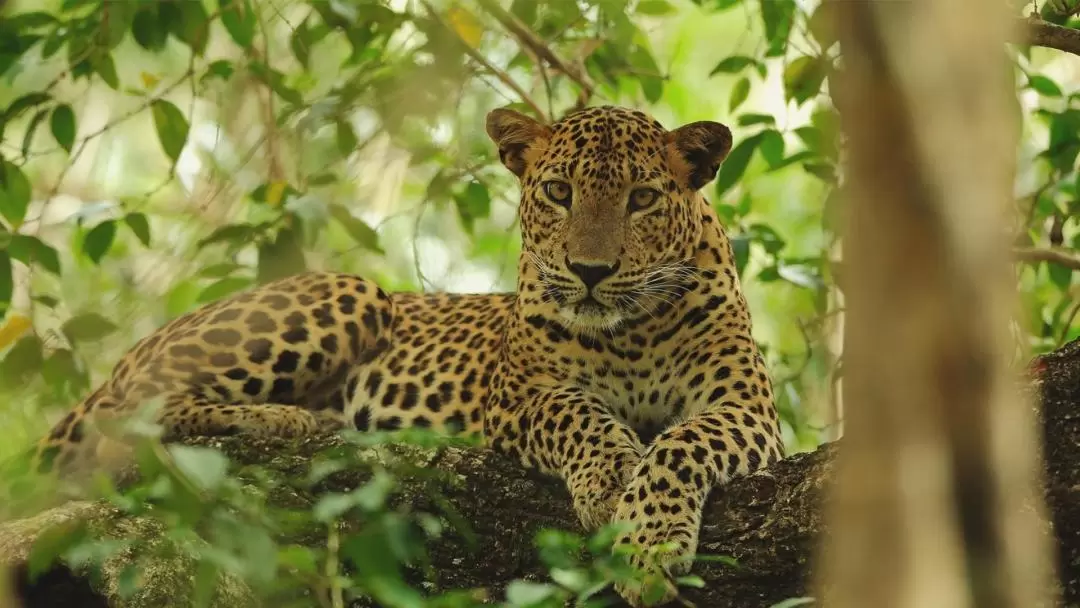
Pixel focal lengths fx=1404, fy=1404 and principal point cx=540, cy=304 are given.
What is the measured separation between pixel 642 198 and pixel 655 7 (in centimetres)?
237

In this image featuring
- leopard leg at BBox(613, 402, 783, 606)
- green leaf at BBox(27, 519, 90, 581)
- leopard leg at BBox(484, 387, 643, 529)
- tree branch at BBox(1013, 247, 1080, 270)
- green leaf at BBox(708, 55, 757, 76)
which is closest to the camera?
green leaf at BBox(27, 519, 90, 581)

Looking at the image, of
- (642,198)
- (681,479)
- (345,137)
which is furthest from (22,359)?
(681,479)

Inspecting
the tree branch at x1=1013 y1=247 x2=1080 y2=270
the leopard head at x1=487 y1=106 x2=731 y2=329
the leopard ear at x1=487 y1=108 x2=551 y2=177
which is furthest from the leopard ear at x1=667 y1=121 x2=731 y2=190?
the tree branch at x1=1013 y1=247 x2=1080 y2=270

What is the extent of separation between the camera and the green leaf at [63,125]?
7.57 metres

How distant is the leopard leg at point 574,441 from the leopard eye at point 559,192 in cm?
98

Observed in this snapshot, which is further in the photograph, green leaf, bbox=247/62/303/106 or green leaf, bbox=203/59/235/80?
green leaf, bbox=247/62/303/106

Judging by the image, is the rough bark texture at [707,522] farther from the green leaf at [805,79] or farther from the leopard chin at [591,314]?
the green leaf at [805,79]

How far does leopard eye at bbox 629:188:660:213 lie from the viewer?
7195mm

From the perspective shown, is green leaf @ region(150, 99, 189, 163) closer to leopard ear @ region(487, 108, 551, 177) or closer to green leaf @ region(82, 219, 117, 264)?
green leaf @ region(82, 219, 117, 264)

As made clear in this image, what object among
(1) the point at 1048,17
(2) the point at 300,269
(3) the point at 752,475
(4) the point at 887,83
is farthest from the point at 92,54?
(4) the point at 887,83

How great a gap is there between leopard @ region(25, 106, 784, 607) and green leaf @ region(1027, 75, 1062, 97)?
1.93 m

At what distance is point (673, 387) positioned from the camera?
7246 millimetres

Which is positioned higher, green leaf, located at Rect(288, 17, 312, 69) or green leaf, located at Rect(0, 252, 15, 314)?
green leaf, located at Rect(288, 17, 312, 69)

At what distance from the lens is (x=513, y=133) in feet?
25.3
